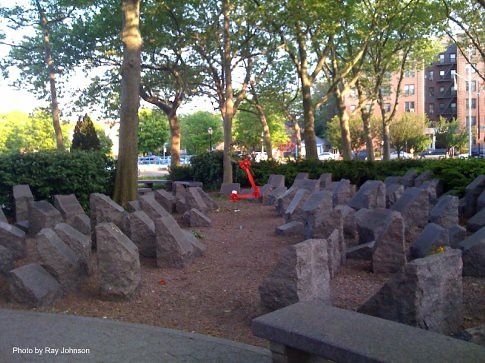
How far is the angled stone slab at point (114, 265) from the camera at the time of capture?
21.2 ft

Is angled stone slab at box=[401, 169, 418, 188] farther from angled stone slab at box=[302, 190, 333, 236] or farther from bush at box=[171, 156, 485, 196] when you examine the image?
angled stone slab at box=[302, 190, 333, 236]

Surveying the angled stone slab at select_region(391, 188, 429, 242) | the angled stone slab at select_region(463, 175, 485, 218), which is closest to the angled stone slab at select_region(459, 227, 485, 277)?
the angled stone slab at select_region(391, 188, 429, 242)

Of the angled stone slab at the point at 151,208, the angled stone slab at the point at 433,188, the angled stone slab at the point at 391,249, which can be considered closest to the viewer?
the angled stone slab at the point at 391,249

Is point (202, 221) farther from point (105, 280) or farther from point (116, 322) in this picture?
point (116, 322)

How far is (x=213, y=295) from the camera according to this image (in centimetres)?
672

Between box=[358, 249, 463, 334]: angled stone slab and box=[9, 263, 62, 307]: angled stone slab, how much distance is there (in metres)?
3.69

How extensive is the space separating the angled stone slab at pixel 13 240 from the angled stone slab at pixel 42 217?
1.82 metres

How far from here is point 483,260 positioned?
704cm

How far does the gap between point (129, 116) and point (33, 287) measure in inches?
312

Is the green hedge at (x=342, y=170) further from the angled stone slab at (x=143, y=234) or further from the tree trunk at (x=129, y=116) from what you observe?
the angled stone slab at (x=143, y=234)

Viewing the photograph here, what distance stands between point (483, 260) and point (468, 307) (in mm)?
1395

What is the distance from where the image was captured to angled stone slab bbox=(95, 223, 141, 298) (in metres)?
6.46

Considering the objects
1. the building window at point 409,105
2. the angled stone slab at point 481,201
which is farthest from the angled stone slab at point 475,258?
the building window at point 409,105

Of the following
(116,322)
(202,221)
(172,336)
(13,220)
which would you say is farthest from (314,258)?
(13,220)
